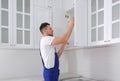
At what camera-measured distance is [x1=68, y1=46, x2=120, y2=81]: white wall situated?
1966 mm

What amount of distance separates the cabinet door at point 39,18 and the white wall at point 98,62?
593 millimetres

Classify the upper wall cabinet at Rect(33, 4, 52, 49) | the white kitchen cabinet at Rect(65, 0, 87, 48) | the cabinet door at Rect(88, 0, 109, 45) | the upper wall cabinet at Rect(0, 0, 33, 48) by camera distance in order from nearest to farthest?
1. the cabinet door at Rect(88, 0, 109, 45)
2. the white kitchen cabinet at Rect(65, 0, 87, 48)
3. the upper wall cabinet at Rect(0, 0, 33, 48)
4. the upper wall cabinet at Rect(33, 4, 52, 49)

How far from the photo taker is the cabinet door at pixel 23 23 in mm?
2436

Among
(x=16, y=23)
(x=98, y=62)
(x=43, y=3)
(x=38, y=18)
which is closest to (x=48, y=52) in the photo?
(x=98, y=62)

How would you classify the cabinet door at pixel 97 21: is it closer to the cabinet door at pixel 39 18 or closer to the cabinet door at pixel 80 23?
the cabinet door at pixel 80 23

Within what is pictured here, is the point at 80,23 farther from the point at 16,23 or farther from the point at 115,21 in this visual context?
the point at 16,23

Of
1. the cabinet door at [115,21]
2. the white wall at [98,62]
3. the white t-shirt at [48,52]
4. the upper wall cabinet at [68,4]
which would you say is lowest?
the white wall at [98,62]

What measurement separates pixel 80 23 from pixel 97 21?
227mm

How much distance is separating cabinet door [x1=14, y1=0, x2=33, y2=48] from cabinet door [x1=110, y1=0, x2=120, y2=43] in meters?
1.18

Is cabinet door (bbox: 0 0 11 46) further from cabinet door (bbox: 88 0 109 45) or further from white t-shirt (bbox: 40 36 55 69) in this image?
cabinet door (bbox: 88 0 109 45)

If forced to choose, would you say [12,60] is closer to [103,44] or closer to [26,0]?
[26,0]

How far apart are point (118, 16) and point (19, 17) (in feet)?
4.49

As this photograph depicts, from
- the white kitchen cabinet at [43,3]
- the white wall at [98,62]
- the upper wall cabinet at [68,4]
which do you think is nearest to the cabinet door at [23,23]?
the white kitchen cabinet at [43,3]

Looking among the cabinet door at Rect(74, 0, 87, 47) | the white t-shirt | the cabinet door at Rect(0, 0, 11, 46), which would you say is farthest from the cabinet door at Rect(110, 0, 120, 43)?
the cabinet door at Rect(0, 0, 11, 46)
